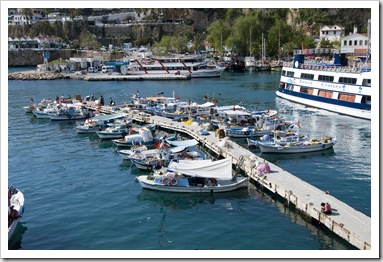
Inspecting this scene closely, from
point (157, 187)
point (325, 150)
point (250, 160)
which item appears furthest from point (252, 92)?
point (157, 187)

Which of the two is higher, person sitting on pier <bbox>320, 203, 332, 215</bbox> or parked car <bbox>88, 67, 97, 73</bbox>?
parked car <bbox>88, 67, 97, 73</bbox>

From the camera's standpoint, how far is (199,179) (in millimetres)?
33312

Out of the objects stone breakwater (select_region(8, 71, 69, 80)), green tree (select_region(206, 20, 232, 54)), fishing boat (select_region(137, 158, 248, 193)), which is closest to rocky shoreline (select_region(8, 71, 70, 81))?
stone breakwater (select_region(8, 71, 69, 80))

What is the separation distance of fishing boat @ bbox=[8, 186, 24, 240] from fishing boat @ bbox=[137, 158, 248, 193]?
9.13 meters

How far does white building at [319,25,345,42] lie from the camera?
463ft

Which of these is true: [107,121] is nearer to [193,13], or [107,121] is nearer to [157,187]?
[157,187]

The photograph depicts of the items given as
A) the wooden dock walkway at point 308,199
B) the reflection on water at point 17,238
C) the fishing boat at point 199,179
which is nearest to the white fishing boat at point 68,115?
the wooden dock walkway at point 308,199

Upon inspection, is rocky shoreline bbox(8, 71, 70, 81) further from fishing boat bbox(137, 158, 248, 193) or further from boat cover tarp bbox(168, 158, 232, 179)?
boat cover tarp bbox(168, 158, 232, 179)

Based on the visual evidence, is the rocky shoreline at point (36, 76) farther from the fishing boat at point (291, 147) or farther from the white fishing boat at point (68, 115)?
the fishing boat at point (291, 147)

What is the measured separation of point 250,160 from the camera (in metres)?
36.9

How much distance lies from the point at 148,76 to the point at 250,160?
84.2 meters

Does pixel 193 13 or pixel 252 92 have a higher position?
pixel 193 13

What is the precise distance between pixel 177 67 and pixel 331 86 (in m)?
63.7

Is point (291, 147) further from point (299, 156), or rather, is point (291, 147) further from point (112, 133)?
point (112, 133)
